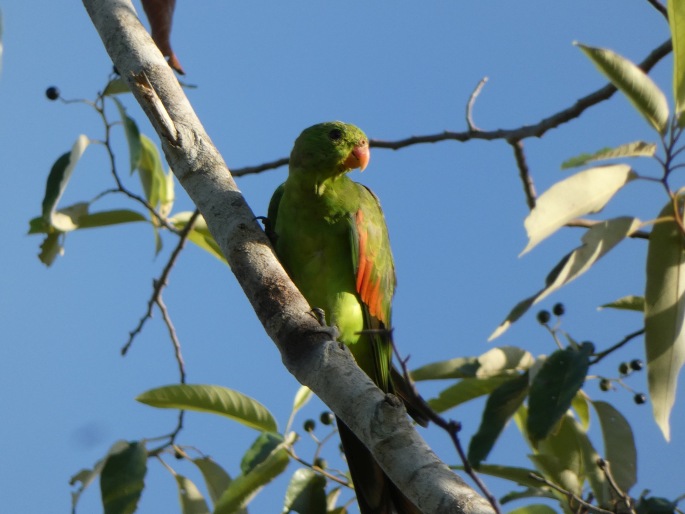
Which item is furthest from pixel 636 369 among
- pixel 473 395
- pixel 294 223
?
pixel 294 223

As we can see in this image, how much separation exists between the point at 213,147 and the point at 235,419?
3.86 feet

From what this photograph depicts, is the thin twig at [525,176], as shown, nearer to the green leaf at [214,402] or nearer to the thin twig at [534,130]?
the thin twig at [534,130]

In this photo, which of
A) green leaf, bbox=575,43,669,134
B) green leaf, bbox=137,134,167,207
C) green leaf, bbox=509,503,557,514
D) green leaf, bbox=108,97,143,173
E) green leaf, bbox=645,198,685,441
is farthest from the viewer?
green leaf, bbox=137,134,167,207

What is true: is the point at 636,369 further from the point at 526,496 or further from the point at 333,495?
the point at 333,495

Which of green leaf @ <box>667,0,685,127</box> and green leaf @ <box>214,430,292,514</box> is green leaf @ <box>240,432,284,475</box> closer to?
green leaf @ <box>214,430,292,514</box>

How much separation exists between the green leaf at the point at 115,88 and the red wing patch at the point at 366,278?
131 centimetres

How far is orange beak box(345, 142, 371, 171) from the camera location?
10.6ft

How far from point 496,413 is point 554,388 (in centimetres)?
25

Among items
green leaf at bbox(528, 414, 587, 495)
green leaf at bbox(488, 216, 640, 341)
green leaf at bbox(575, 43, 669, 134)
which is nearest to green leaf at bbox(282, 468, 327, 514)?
green leaf at bbox(528, 414, 587, 495)

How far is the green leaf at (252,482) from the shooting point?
9.38 feet

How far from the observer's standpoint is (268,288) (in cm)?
209

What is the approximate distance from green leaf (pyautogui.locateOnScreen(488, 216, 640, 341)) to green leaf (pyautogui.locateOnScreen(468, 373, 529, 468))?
1.70 feet

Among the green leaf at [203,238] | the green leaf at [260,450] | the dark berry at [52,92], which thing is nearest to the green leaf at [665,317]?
the green leaf at [260,450]

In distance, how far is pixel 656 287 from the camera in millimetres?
2314
